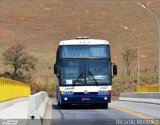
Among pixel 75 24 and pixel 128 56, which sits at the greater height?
pixel 75 24

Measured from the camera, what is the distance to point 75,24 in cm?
12719

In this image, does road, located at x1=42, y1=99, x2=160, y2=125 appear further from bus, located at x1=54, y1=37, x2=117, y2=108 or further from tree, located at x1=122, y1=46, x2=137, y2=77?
tree, located at x1=122, y1=46, x2=137, y2=77

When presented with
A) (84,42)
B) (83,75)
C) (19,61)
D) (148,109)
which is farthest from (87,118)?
(19,61)

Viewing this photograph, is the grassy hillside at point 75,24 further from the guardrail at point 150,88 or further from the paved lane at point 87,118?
the paved lane at point 87,118

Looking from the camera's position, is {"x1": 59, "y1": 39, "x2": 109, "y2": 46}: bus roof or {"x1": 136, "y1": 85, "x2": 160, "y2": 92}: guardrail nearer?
{"x1": 59, "y1": 39, "x2": 109, "y2": 46}: bus roof

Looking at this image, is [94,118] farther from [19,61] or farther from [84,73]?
[19,61]

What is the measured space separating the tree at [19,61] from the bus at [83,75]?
2612 inches

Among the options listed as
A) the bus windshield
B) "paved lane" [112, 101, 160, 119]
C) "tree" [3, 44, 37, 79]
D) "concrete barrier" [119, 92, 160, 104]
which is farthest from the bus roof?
"tree" [3, 44, 37, 79]

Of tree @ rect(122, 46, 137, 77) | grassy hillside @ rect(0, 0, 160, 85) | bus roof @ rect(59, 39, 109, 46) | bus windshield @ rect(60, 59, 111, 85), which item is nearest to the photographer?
bus windshield @ rect(60, 59, 111, 85)

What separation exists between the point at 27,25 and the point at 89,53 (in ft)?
315

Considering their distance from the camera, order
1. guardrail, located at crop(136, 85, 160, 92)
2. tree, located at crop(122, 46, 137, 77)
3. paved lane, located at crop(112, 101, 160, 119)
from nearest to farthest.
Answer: paved lane, located at crop(112, 101, 160, 119) → guardrail, located at crop(136, 85, 160, 92) → tree, located at crop(122, 46, 137, 77)

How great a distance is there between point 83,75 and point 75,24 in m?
96.6

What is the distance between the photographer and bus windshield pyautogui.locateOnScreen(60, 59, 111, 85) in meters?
31.0

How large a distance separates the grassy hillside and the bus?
77920 millimetres
